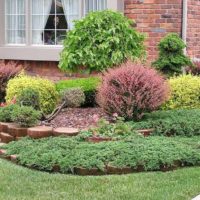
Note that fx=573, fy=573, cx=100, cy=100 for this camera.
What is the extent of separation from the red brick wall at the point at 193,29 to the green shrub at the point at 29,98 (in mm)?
4030

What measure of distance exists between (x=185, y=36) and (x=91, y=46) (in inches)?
92.1

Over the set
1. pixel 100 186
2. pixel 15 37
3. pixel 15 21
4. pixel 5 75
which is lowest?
pixel 100 186

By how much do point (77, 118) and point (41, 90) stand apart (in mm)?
962

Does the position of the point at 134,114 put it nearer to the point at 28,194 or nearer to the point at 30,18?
the point at 28,194

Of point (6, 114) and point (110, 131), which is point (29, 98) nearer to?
point (6, 114)

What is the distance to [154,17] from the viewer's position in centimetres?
1119

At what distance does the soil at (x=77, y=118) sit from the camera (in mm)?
8422

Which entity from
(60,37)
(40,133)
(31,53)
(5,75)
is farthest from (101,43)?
(31,53)

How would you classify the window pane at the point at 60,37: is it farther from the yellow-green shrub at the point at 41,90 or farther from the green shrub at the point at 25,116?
the green shrub at the point at 25,116

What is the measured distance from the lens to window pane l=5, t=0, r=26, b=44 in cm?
1309

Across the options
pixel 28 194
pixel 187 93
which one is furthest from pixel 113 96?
pixel 28 194

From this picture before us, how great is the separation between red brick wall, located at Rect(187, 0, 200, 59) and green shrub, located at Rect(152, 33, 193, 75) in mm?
1323

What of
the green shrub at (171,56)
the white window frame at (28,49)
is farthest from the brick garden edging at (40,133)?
the white window frame at (28,49)

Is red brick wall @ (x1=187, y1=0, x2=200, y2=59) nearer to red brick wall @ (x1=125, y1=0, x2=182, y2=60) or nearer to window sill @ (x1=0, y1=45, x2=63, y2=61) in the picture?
red brick wall @ (x1=125, y1=0, x2=182, y2=60)
